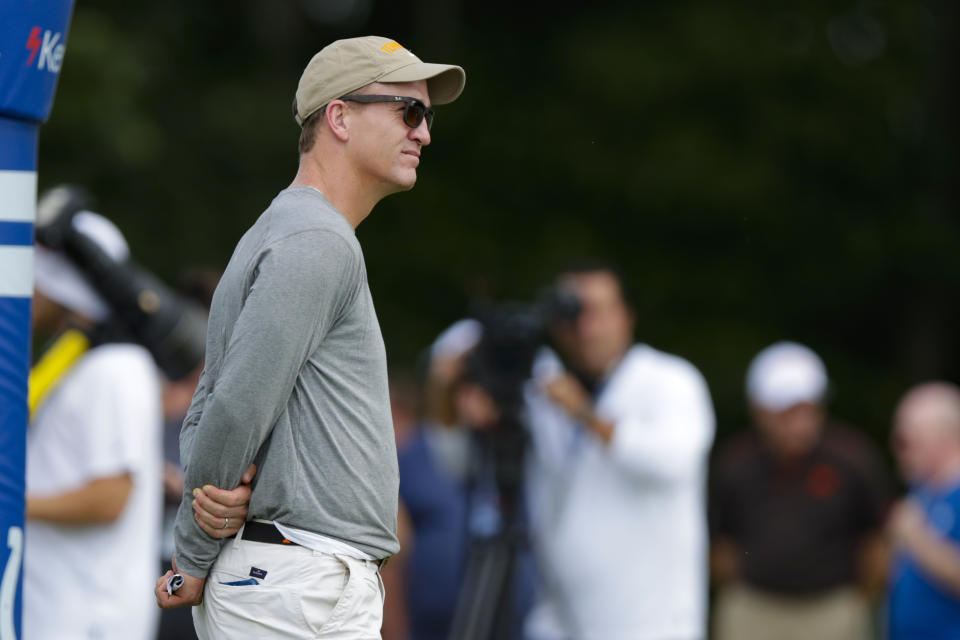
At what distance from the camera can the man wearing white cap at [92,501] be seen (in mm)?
3891

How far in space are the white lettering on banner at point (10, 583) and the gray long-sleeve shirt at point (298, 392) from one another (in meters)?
0.84

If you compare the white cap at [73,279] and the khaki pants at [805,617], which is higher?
the white cap at [73,279]

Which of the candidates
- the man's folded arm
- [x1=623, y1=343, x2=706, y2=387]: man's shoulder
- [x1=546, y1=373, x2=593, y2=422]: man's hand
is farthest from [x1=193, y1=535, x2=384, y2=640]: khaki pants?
[x1=623, y1=343, x2=706, y2=387]: man's shoulder

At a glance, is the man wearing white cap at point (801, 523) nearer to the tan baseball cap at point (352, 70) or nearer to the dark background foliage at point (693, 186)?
the dark background foliage at point (693, 186)

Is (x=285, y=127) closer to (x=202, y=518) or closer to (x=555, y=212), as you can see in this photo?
(x=555, y=212)

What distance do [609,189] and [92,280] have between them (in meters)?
7.91

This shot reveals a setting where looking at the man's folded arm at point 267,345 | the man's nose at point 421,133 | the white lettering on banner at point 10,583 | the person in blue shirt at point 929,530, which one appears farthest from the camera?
the person in blue shirt at point 929,530

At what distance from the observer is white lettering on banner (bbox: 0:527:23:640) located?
3.41 metres

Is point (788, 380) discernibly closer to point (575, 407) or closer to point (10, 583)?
point (575, 407)

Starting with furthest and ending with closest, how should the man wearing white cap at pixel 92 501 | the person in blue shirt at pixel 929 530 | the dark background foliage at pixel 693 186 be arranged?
the dark background foliage at pixel 693 186, the person in blue shirt at pixel 929 530, the man wearing white cap at pixel 92 501

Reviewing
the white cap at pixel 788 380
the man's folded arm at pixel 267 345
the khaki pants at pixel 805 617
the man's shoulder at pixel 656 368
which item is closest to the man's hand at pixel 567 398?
the man's shoulder at pixel 656 368

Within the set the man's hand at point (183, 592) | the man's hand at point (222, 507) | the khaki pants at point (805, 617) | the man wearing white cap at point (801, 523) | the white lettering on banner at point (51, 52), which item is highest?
the white lettering on banner at point (51, 52)

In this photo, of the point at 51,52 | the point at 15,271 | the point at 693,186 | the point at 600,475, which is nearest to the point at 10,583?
the point at 15,271

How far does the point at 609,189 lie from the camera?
11773mm
